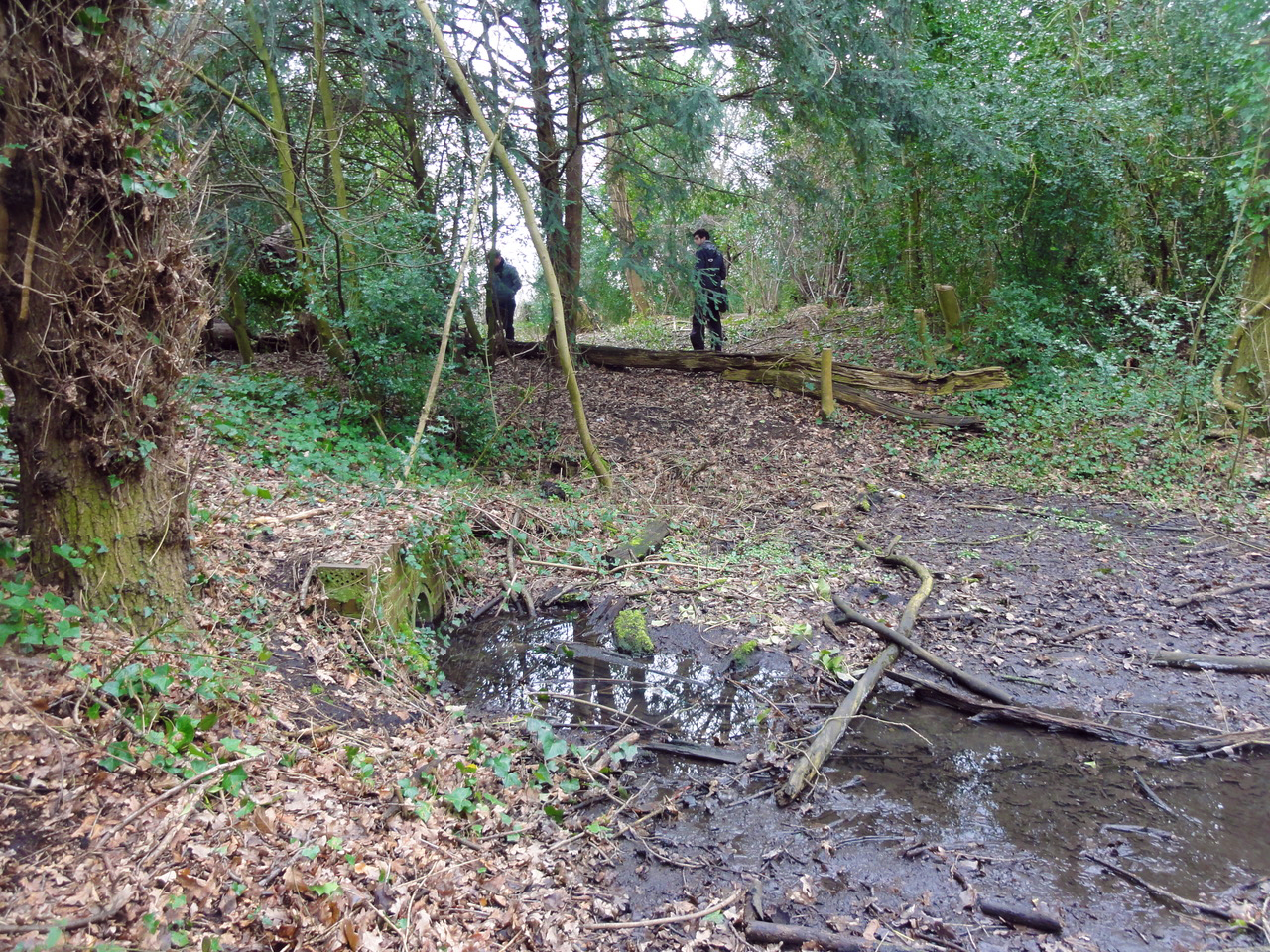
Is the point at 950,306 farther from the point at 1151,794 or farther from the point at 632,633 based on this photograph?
the point at 1151,794

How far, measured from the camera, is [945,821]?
3848 mm

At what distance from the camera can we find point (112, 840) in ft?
8.74

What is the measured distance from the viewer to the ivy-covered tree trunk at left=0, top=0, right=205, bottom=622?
128 inches

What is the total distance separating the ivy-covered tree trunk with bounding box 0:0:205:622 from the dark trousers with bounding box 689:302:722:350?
8896 mm

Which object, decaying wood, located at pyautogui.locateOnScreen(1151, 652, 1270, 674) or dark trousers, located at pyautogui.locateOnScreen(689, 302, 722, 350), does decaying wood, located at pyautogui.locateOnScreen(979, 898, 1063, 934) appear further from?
dark trousers, located at pyautogui.locateOnScreen(689, 302, 722, 350)

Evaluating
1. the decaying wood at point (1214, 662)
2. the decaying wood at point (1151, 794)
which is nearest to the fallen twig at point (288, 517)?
the decaying wood at point (1151, 794)

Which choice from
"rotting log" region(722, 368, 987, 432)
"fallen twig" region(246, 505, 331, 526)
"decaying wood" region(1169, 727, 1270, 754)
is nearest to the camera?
"decaying wood" region(1169, 727, 1270, 754)

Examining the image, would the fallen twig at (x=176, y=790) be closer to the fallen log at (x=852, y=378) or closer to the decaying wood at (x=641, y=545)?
the decaying wood at (x=641, y=545)

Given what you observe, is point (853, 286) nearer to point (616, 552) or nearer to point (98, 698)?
point (616, 552)

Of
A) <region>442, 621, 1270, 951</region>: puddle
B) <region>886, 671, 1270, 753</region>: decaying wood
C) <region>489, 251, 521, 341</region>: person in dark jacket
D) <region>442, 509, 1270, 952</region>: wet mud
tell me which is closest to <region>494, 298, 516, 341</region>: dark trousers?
<region>489, 251, 521, 341</region>: person in dark jacket

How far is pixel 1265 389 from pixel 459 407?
9259 millimetres

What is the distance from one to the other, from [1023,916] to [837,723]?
4.94 feet

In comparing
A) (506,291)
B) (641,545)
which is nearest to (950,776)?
(641,545)

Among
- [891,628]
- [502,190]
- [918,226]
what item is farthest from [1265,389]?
[502,190]
